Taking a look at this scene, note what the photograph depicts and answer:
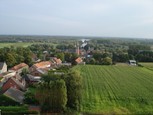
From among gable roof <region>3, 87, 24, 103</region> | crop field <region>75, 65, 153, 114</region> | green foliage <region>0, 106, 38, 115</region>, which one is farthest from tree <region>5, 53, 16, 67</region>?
green foliage <region>0, 106, 38, 115</region>

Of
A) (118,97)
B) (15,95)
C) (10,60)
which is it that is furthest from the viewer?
(10,60)

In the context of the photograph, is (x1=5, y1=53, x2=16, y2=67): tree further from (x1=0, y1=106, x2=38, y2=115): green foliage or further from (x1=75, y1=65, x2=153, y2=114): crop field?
(x1=0, y1=106, x2=38, y2=115): green foliage

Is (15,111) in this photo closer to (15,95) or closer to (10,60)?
(15,95)

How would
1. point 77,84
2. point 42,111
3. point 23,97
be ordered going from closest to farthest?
point 42,111 < point 77,84 < point 23,97

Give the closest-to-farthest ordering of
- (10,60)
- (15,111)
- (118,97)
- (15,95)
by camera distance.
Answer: (15,111)
(15,95)
(118,97)
(10,60)

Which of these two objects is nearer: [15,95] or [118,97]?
[15,95]

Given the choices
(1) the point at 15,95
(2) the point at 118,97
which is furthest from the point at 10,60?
(2) the point at 118,97

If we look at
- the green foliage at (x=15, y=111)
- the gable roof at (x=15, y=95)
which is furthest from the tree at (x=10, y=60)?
the green foliage at (x=15, y=111)

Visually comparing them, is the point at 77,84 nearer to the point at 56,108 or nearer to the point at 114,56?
the point at 56,108

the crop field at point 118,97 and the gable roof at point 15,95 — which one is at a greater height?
the gable roof at point 15,95

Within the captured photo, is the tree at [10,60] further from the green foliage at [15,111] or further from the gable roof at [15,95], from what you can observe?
the green foliage at [15,111]

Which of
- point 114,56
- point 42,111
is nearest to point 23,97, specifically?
point 42,111
